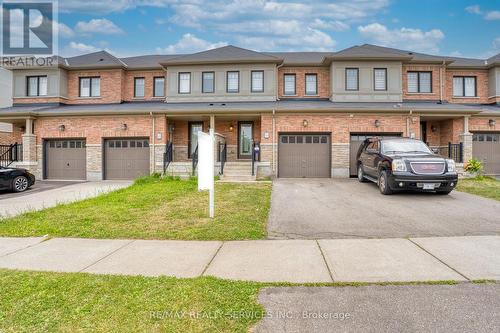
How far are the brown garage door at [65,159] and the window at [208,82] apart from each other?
781 cm

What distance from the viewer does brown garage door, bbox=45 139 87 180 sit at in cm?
1645

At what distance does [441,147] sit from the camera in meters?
16.8

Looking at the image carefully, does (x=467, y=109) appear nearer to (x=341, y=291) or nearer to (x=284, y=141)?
(x=284, y=141)

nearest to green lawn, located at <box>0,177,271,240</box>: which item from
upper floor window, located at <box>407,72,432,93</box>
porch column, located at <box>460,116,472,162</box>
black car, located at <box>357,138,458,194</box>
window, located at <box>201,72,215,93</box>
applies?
black car, located at <box>357,138,458,194</box>

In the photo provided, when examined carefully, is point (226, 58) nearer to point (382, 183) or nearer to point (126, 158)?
point (126, 158)

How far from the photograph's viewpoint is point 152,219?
668 cm

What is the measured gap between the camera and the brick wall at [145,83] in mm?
19125

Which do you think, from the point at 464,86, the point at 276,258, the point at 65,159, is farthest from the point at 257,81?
the point at 276,258

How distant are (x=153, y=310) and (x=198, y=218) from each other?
12.9 feet

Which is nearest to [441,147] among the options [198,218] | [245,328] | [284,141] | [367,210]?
[284,141]

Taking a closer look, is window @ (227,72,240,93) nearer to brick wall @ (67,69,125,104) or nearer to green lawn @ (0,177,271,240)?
brick wall @ (67,69,125,104)

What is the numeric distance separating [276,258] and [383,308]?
5.51 feet

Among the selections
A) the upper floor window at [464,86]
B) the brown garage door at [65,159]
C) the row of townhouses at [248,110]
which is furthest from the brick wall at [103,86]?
the upper floor window at [464,86]

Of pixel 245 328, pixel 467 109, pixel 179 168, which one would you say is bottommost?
pixel 245 328
